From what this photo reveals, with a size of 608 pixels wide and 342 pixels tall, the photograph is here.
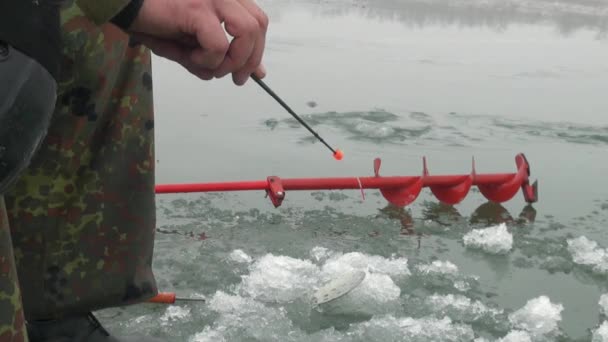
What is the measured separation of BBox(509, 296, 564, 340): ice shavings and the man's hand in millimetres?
2093

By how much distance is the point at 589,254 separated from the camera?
137 inches

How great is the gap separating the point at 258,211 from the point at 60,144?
8.75 feet

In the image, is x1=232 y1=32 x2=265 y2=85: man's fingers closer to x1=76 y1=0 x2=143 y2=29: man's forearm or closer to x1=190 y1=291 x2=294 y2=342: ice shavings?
x1=76 y1=0 x2=143 y2=29: man's forearm

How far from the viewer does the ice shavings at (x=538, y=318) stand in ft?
9.14

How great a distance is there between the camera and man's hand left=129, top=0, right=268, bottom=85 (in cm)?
96

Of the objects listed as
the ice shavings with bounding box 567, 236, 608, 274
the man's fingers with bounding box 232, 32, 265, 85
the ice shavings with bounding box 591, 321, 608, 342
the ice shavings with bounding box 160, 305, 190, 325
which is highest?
the man's fingers with bounding box 232, 32, 265, 85

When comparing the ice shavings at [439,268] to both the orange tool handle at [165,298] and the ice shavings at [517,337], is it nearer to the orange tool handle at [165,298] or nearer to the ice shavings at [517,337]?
the ice shavings at [517,337]

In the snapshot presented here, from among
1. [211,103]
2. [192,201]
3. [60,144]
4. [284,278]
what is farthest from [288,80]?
[60,144]

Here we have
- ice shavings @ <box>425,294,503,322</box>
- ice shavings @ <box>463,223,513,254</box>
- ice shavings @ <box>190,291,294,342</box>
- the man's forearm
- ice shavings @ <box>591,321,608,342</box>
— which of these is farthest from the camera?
ice shavings @ <box>463,223,513,254</box>

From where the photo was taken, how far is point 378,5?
1382cm

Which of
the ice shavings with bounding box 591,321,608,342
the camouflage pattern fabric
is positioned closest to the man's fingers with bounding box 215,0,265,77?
the camouflage pattern fabric

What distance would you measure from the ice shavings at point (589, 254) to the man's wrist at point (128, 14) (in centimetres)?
290

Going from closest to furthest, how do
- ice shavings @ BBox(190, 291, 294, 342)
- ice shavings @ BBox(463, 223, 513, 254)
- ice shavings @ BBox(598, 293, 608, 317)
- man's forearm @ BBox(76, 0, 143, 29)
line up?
man's forearm @ BBox(76, 0, 143, 29), ice shavings @ BBox(190, 291, 294, 342), ice shavings @ BBox(598, 293, 608, 317), ice shavings @ BBox(463, 223, 513, 254)

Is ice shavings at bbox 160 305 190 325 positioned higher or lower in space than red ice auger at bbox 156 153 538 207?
lower
